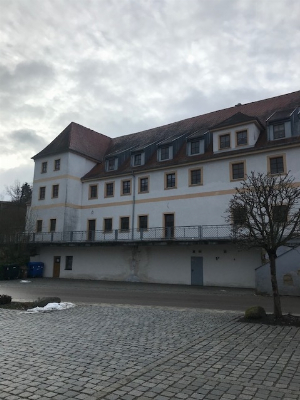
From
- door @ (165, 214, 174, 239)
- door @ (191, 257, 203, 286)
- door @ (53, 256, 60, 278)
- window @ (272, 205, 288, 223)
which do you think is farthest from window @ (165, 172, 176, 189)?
window @ (272, 205, 288, 223)

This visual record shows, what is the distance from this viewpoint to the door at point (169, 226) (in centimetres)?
3014

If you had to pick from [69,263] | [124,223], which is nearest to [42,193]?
[69,263]

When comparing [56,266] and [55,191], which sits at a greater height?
[55,191]

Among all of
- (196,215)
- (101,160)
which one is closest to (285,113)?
(196,215)

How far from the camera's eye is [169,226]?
30812 mm

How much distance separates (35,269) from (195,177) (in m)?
19.3

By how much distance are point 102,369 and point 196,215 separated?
78.8 ft

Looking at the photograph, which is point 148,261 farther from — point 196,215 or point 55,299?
point 55,299

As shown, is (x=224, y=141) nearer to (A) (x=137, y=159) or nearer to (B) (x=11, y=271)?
(A) (x=137, y=159)

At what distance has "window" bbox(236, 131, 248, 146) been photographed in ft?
93.2

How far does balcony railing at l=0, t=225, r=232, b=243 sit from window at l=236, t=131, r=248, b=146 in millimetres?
6930

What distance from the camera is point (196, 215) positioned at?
95.9 ft

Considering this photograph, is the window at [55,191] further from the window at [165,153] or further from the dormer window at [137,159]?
the window at [165,153]

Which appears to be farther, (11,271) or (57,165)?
(57,165)
